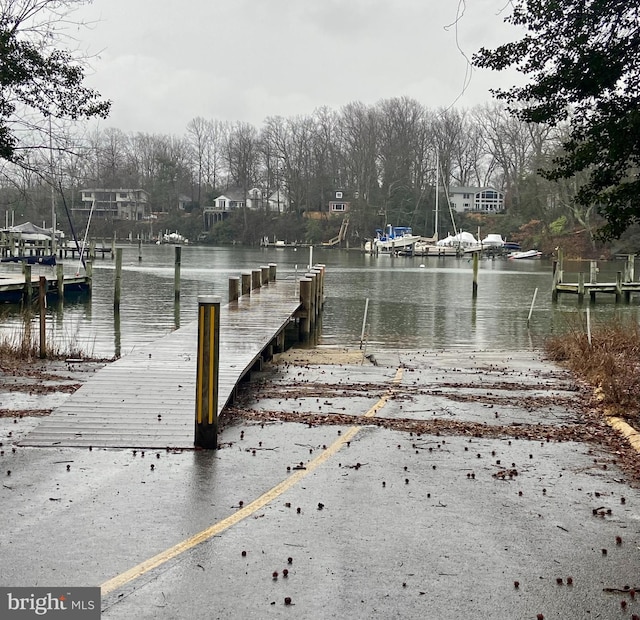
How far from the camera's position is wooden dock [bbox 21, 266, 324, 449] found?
30.8 ft

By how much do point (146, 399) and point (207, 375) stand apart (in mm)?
2207

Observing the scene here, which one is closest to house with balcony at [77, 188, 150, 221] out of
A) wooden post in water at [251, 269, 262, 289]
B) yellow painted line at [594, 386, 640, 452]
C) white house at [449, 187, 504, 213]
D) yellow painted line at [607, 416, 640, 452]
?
white house at [449, 187, 504, 213]

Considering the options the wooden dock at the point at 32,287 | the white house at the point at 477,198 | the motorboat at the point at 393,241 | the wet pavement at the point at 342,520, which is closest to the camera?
the wet pavement at the point at 342,520

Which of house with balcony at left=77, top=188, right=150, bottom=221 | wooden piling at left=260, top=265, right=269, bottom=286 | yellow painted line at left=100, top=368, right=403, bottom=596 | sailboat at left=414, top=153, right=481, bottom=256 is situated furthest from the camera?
house with balcony at left=77, top=188, right=150, bottom=221

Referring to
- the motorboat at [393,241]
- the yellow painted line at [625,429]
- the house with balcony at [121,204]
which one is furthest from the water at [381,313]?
the house with balcony at [121,204]

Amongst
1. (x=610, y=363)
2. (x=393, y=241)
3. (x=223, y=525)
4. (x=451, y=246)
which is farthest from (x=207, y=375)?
(x=393, y=241)

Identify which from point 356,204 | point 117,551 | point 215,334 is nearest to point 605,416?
point 215,334

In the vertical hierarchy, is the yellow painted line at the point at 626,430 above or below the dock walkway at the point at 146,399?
below

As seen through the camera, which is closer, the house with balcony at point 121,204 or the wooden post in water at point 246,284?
the wooden post in water at point 246,284

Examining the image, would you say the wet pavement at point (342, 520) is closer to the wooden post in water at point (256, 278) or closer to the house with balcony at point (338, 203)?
the wooden post in water at point (256, 278)

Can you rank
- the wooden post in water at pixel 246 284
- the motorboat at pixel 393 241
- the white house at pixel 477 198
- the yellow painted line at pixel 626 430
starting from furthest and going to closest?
the white house at pixel 477 198 < the motorboat at pixel 393 241 < the wooden post in water at pixel 246 284 < the yellow painted line at pixel 626 430

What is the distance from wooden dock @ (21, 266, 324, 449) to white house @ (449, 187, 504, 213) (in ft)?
400

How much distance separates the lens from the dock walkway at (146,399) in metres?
9.39

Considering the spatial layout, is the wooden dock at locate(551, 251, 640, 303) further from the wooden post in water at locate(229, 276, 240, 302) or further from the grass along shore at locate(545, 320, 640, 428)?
the grass along shore at locate(545, 320, 640, 428)
